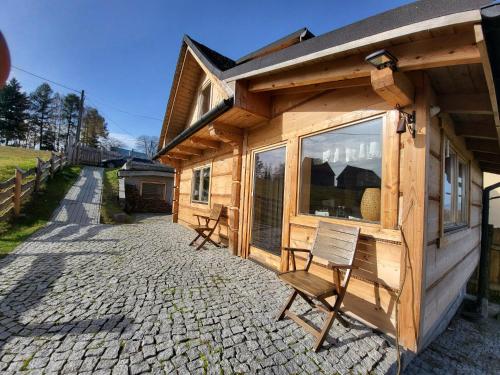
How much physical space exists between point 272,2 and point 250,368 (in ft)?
24.0

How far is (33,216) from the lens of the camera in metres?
6.74

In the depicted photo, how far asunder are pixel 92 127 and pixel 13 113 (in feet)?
22.6

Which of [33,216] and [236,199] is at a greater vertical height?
[236,199]

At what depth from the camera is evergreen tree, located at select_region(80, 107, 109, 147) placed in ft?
86.7

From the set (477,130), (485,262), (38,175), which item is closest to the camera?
(477,130)

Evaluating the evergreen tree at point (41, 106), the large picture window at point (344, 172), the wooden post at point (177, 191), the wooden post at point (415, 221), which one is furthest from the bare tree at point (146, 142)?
the wooden post at point (415, 221)

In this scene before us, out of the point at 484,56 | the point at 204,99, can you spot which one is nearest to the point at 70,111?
the point at 204,99

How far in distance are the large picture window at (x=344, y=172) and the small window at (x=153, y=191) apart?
11.5 metres

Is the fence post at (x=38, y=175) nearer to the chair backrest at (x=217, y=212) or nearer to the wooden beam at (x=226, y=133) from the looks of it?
the chair backrest at (x=217, y=212)

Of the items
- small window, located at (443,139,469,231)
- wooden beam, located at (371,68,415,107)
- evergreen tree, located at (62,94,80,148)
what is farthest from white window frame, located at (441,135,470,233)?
evergreen tree, located at (62,94,80,148)

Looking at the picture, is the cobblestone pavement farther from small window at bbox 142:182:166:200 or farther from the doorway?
small window at bbox 142:182:166:200

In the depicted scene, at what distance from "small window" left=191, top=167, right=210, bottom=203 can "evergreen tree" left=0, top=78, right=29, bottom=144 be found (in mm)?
28173

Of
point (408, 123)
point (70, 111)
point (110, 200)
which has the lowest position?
point (110, 200)

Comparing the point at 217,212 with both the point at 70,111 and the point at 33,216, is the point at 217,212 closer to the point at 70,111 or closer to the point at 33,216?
the point at 33,216
